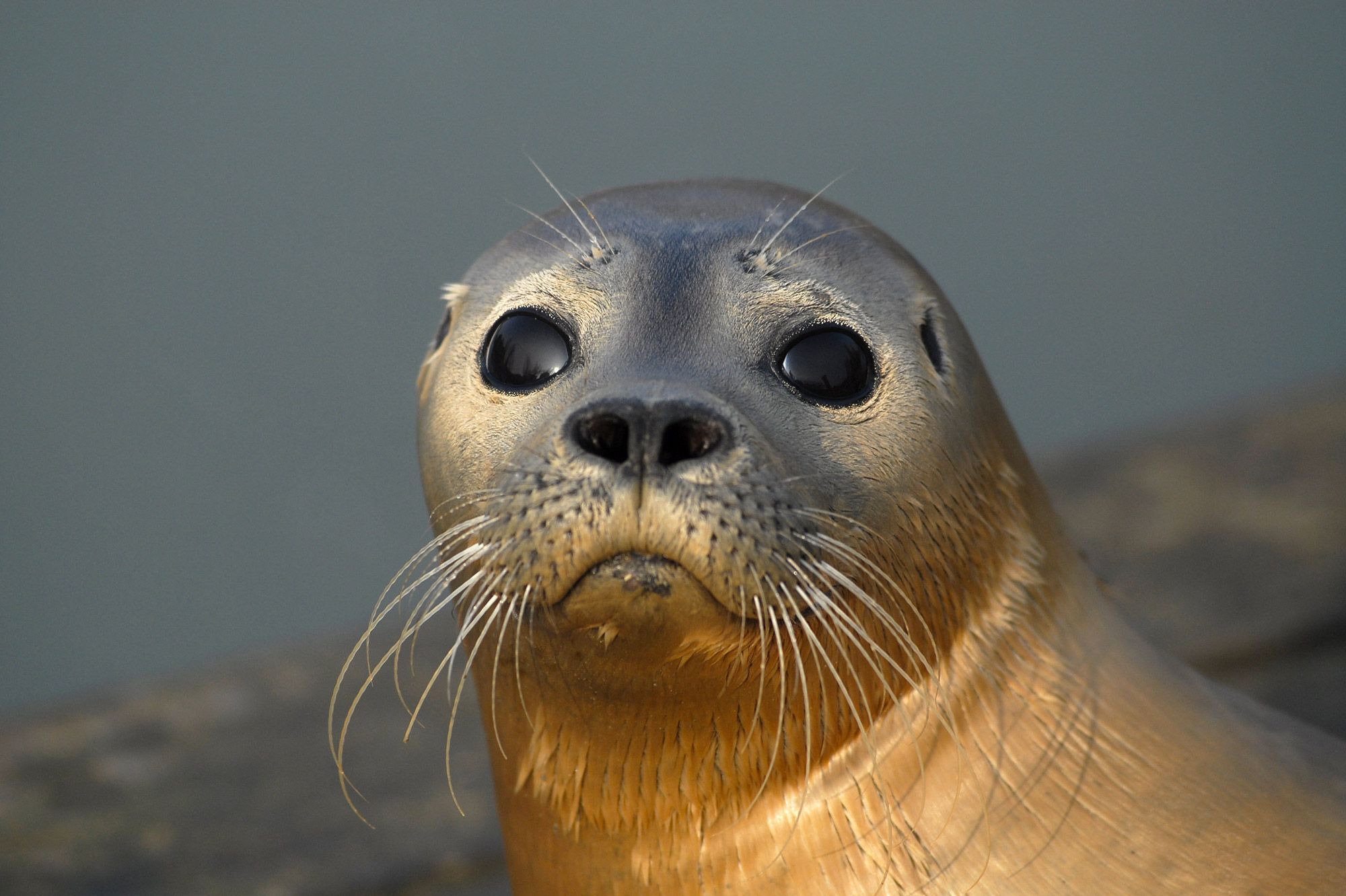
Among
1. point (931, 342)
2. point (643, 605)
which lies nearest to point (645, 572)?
point (643, 605)

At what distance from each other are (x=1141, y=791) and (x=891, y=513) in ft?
1.12

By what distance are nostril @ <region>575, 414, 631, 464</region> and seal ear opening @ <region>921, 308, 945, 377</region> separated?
0.34m

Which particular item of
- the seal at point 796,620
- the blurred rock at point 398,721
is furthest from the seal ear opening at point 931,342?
the blurred rock at point 398,721

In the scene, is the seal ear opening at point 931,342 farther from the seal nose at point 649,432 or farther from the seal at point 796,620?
the seal nose at point 649,432

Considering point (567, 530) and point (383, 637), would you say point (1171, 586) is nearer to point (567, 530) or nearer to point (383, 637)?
point (383, 637)

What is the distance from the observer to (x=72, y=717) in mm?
2717

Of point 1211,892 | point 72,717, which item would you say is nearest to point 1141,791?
point 1211,892

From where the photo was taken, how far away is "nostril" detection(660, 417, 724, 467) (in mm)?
924

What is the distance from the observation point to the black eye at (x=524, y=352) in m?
1.09

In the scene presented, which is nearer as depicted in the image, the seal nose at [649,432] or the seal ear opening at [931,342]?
the seal nose at [649,432]

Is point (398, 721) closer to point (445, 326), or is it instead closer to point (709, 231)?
point (445, 326)

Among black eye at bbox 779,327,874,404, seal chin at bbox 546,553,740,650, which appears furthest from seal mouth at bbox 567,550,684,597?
black eye at bbox 779,327,874,404

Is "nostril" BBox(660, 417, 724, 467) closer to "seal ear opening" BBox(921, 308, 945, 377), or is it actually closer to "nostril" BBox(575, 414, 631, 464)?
"nostril" BBox(575, 414, 631, 464)

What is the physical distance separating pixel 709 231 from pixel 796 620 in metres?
0.33
